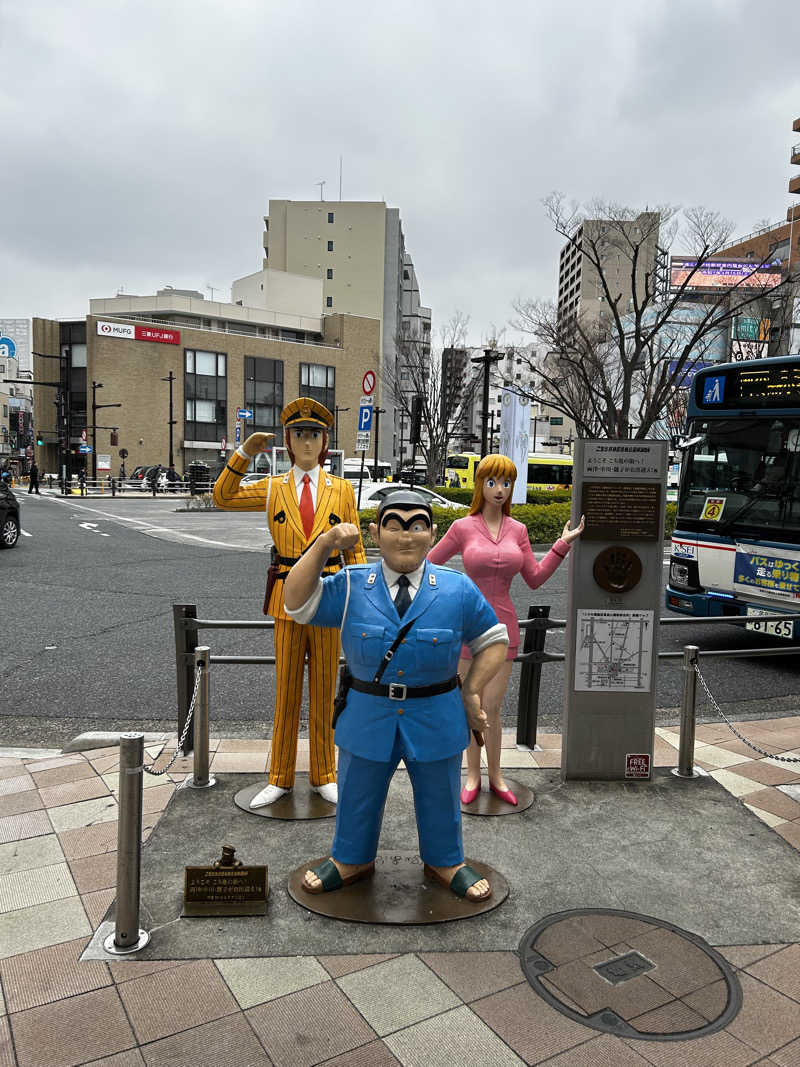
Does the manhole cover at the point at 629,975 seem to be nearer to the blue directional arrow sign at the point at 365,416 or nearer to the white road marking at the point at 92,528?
the blue directional arrow sign at the point at 365,416

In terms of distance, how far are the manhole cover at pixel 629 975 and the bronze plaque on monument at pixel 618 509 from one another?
2108mm

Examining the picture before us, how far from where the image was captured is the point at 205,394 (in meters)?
59.6

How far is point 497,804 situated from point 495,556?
1.37 m

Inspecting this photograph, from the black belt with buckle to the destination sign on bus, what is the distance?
19.8ft

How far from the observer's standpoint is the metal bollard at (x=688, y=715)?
15.3 ft

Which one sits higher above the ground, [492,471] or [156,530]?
[492,471]

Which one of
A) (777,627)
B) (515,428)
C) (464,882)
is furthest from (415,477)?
(464,882)

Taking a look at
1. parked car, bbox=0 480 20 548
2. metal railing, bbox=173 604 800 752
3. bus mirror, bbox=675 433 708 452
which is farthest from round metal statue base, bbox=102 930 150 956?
parked car, bbox=0 480 20 548

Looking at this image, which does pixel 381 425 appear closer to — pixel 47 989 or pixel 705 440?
pixel 705 440

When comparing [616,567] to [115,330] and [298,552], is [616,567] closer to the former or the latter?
[298,552]

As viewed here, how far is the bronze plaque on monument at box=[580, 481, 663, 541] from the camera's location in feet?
15.0

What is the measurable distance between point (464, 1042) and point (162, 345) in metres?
59.5

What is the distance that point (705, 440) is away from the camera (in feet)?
27.6

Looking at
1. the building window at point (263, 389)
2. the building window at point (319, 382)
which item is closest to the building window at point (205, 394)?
the building window at point (263, 389)
